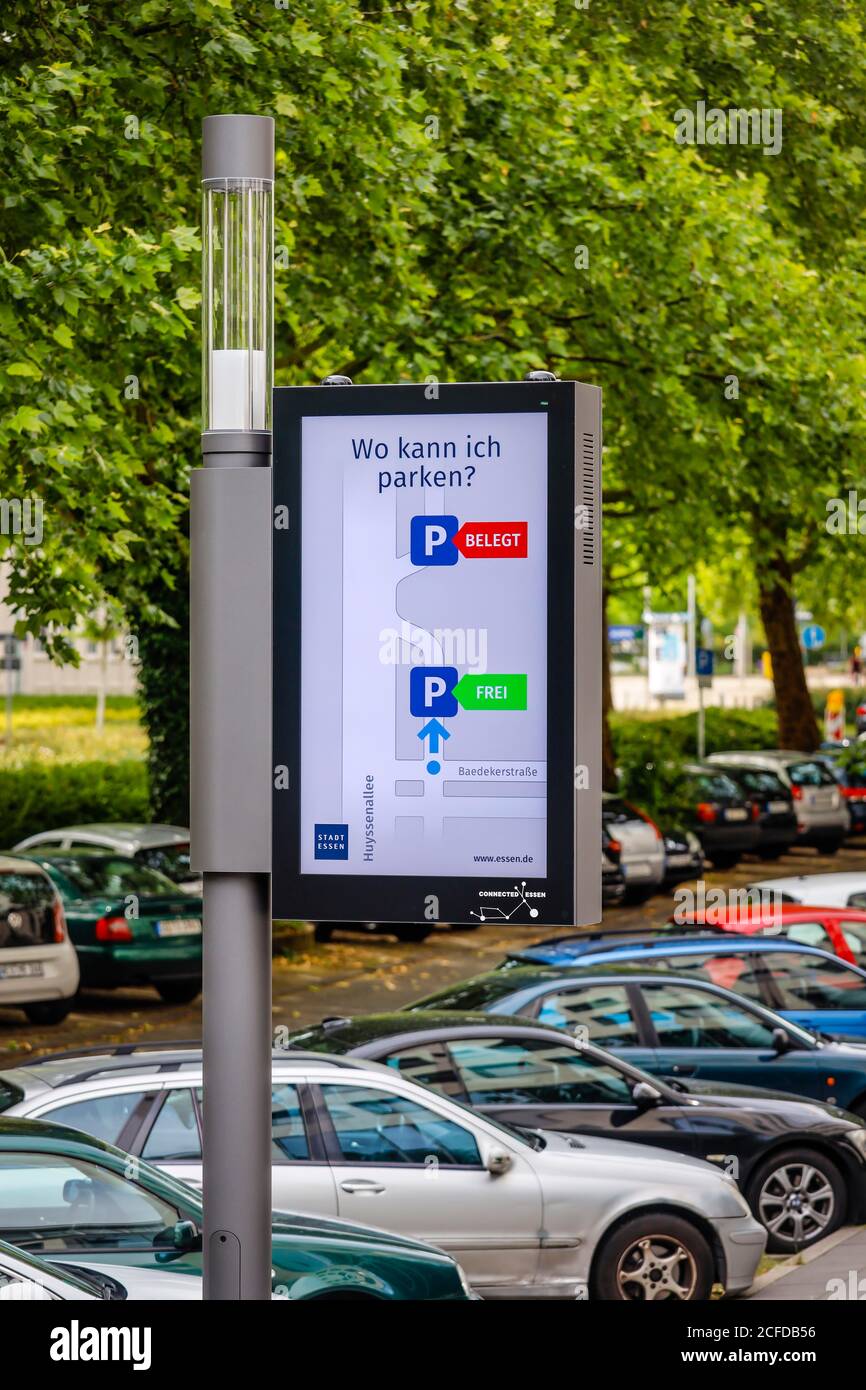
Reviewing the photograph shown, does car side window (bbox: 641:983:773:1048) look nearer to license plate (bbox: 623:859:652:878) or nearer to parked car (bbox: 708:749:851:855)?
license plate (bbox: 623:859:652:878)

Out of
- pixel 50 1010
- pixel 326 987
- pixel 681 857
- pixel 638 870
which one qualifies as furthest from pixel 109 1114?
pixel 681 857

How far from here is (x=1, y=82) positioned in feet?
42.0

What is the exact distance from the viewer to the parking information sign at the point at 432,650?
4168mm

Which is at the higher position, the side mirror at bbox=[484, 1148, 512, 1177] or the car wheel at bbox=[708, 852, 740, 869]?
the side mirror at bbox=[484, 1148, 512, 1177]

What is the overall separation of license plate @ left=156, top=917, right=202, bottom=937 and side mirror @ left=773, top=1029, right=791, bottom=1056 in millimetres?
8066

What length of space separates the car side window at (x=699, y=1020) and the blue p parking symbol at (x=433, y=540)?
850cm

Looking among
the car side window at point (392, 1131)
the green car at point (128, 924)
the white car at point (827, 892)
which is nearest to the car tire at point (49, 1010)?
the green car at point (128, 924)

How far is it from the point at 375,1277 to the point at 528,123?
12.7 metres

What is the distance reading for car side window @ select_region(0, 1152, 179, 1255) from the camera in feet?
22.8

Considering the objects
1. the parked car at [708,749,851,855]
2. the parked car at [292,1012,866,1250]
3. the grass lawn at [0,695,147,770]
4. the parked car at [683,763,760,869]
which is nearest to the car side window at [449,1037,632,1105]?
the parked car at [292,1012,866,1250]

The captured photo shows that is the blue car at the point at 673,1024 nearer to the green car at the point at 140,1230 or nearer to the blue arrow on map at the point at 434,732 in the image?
the green car at the point at 140,1230

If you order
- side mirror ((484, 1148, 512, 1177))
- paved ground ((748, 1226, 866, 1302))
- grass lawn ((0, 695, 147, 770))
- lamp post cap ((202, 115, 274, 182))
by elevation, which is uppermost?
lamp post cap ((202, 115, 274, 182))
